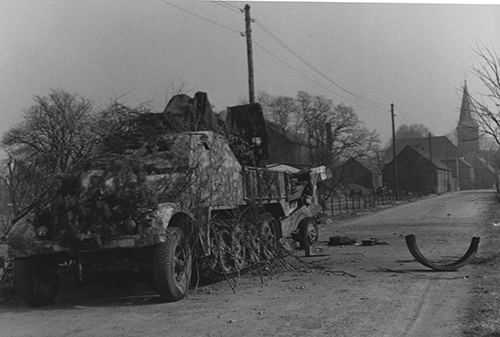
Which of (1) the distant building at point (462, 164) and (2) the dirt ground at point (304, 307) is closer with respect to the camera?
(2) the dirt ground at point (304, 307)

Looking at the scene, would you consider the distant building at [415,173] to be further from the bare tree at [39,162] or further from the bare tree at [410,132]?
the bare tree at [39,162]

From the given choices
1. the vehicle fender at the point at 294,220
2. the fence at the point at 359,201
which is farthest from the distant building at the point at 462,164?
the vehicle fender at the point at 294,220

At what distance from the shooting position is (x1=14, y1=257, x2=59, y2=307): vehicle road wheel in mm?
7258

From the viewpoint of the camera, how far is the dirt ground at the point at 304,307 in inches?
223

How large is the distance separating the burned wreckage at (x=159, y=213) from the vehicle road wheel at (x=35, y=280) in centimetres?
1

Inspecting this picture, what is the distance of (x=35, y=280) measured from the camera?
24.2 ft

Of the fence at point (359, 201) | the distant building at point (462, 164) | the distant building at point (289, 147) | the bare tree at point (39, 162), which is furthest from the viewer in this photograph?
the distant building at point (462, 164)

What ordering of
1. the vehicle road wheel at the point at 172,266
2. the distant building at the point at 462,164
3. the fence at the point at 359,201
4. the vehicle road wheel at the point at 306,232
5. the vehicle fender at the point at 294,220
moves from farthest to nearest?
the distant building at the point at 462,164
the fence at the point at 359,201
the vehicle road wheel at the point at 306,232
the vehicle fender at the point at 294,220
the vehicle road wheel at the point at 172,266

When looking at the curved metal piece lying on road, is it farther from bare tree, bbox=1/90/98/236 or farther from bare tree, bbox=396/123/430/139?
bare tree, bbox=396/123/430/139

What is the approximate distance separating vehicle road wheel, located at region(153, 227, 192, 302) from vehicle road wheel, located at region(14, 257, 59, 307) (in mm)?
1585

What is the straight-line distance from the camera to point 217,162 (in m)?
9.02

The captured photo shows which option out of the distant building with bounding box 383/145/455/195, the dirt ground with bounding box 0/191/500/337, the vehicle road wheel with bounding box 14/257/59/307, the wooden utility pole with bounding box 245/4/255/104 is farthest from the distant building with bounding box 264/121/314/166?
the distant building with bounding box 383/145/455/195

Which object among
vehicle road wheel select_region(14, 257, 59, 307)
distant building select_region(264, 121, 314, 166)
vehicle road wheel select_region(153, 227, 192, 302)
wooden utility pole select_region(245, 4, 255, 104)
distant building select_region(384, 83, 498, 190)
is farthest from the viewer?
distant building select_region(384, 83, 498, 190)

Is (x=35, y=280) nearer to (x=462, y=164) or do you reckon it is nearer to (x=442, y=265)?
(x=442, y=265)
